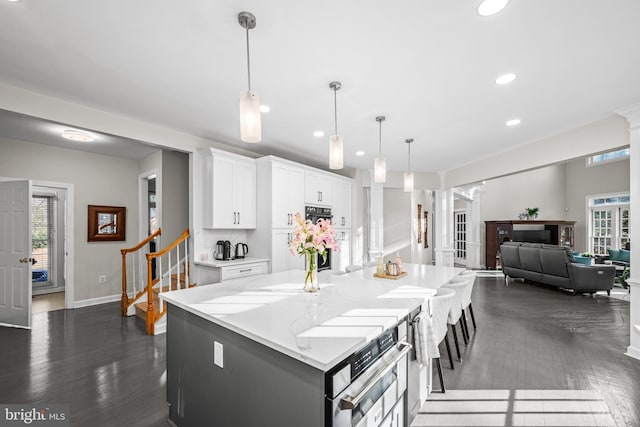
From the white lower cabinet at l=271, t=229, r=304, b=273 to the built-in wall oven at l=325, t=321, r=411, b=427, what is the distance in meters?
2.59

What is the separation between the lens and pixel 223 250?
3.98 meters

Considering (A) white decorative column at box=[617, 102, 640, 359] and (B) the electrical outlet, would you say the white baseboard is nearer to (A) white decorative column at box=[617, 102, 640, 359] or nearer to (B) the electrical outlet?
(B) the electrical outlet

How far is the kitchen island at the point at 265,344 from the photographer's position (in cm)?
114

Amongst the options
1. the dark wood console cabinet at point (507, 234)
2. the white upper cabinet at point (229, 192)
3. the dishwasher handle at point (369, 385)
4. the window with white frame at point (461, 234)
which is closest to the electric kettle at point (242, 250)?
the white upper cabinet at point (229, 192)

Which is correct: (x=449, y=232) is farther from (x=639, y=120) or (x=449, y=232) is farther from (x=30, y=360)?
(x=30, y=360)

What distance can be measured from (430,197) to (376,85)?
7.97 meters

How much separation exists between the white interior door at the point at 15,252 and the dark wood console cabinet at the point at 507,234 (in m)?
10.3

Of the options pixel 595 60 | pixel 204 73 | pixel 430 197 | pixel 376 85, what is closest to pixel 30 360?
pixel 204 73

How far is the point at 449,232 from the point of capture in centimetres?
641

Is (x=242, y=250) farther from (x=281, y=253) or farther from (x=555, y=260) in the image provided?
(x=555, y=260)

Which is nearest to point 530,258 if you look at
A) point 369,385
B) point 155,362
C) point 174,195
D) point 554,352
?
point 554,352

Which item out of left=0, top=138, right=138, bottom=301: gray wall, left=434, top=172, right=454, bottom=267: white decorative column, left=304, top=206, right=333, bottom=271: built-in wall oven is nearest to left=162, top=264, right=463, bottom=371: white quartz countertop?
left=304, top=206, right=333, bottom=271: built-in wall oven

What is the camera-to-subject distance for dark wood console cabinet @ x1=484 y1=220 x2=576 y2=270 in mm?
8797

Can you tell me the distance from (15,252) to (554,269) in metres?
8.92
